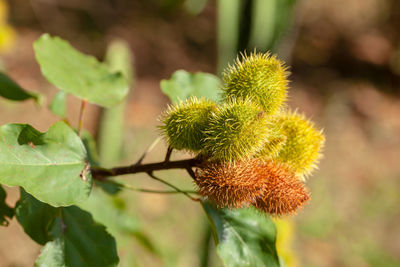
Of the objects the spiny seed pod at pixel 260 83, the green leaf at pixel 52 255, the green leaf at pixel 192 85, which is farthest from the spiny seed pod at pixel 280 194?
the green leaf at pixel 52 255

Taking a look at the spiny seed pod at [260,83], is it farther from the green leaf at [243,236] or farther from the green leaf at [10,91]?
the green leaf at [10,91]

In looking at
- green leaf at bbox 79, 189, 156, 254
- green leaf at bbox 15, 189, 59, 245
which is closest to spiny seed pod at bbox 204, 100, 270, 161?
green leaf at bbox 15, 189, 59, 245

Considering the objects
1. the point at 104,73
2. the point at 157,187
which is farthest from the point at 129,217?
the point at 157,187

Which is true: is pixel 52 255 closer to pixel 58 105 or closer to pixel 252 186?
pixel 252 186

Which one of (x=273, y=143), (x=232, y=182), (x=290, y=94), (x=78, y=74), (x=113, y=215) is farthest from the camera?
(x=290, y=94)

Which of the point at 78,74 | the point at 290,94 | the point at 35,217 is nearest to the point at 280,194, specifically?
the point at 35,217

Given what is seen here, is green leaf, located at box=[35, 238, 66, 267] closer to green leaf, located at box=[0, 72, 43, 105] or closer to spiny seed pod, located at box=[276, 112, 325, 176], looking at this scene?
green leaf, located at box=[0, 72, 43, 105]

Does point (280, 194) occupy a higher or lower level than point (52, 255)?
higher
